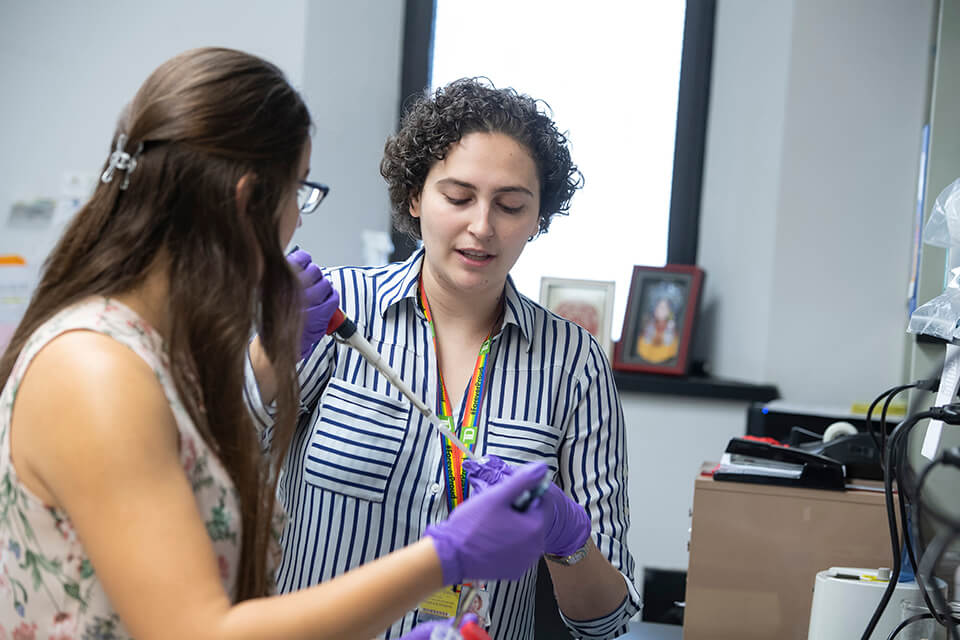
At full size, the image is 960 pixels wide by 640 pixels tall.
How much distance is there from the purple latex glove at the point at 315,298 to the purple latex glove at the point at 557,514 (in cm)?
28

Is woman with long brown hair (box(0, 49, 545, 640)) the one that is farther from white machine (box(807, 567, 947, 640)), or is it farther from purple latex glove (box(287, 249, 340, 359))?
white machine (box(807, 567, 947, 640))

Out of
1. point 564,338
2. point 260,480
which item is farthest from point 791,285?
point 260,480

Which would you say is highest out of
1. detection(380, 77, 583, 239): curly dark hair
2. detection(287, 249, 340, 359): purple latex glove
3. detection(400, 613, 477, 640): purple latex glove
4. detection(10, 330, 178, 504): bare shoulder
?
detection(380, 77, 583, 239): curly dark hair

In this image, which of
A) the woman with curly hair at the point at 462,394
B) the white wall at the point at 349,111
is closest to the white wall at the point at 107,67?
the white wall at the point at 349,111

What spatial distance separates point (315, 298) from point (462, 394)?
0.30 m

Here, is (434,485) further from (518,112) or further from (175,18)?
(175,18)

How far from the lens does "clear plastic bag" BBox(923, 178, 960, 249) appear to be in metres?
1.12

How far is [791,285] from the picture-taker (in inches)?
105

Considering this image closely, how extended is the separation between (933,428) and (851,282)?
1622 mm

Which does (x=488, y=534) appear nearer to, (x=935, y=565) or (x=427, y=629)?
(x=427, y=629)

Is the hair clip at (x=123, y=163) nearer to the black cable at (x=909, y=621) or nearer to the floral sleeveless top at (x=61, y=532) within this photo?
the floral sleeveless top at (x=61, y=532)

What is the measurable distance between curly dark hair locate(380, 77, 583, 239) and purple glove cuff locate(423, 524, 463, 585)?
0.77 metres

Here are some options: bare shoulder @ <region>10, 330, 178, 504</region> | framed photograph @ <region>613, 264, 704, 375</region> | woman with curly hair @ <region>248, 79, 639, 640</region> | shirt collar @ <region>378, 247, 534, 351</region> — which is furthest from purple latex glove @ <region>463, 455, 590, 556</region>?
framed photograph @ <region>613, 264, 704, 375</region>

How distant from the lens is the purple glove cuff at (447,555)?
2.52 feet
